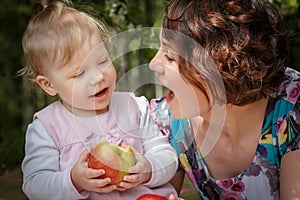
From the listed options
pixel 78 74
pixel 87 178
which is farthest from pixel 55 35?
pixel 87 178

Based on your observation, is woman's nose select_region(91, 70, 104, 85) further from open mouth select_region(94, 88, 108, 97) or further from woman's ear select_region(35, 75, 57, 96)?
woman's ear select_region(35, 75, 57, 96)

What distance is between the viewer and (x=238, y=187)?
6.08 ft

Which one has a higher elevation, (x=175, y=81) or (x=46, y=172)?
(x=175, y=81)

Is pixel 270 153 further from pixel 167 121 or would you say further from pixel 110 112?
pixel 110 112

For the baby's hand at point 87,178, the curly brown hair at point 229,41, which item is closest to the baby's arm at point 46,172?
the baby's hand at point 87,178

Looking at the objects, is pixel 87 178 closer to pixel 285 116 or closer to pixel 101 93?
pixel 101 93

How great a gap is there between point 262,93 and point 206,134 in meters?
0.24

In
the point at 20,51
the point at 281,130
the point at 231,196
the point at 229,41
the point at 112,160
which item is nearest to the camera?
the point at 112,160

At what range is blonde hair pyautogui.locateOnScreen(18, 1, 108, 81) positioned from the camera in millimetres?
1624

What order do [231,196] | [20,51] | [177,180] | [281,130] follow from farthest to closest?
[20,51]
[177,180]
[231,196]
[281,130]

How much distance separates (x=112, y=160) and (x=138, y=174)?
0.11 metres

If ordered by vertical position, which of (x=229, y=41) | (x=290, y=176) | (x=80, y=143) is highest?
(x=229, y=41)

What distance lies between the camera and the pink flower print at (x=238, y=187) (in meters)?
1.84

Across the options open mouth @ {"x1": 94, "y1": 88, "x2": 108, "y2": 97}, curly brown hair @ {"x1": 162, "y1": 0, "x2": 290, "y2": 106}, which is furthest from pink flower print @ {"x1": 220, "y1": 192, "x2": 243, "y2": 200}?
open mouth @ {"x1": 94, "y1": 88, "x2": 108, "y2": 97}
